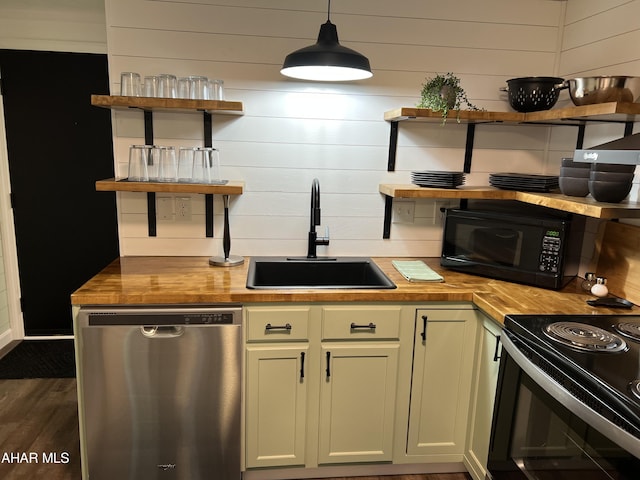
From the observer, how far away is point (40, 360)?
3293mm

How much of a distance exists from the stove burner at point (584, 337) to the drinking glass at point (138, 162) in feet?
6.05

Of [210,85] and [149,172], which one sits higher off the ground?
[210,85]

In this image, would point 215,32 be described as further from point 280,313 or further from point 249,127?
point 280,313

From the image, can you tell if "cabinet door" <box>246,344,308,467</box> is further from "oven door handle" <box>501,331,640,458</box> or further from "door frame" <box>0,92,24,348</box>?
"door frame" <box>0,92,24,348</box>

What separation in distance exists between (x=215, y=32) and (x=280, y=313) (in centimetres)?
145

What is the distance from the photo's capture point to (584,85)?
1936mm

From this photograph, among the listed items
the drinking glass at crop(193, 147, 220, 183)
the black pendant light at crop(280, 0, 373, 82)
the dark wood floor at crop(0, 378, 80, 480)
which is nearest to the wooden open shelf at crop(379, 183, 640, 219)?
the black pendant light at crop(280, 0, 373, 82)

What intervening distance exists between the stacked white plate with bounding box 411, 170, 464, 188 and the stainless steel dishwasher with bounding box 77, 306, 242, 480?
1.15 meters

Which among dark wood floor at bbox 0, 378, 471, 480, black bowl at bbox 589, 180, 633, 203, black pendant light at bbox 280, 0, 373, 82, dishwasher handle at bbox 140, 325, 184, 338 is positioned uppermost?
black pendant light at bbox 280, 0, 373, 82

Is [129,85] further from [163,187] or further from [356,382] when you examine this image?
[356,382]

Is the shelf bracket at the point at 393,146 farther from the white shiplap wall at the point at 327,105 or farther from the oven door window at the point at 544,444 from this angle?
the oven door window at the point at 544,444

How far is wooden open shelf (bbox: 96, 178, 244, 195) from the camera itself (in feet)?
7.03

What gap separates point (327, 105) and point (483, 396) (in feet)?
5.27

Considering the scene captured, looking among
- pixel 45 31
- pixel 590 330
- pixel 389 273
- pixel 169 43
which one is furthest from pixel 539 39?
pixel 45 31
